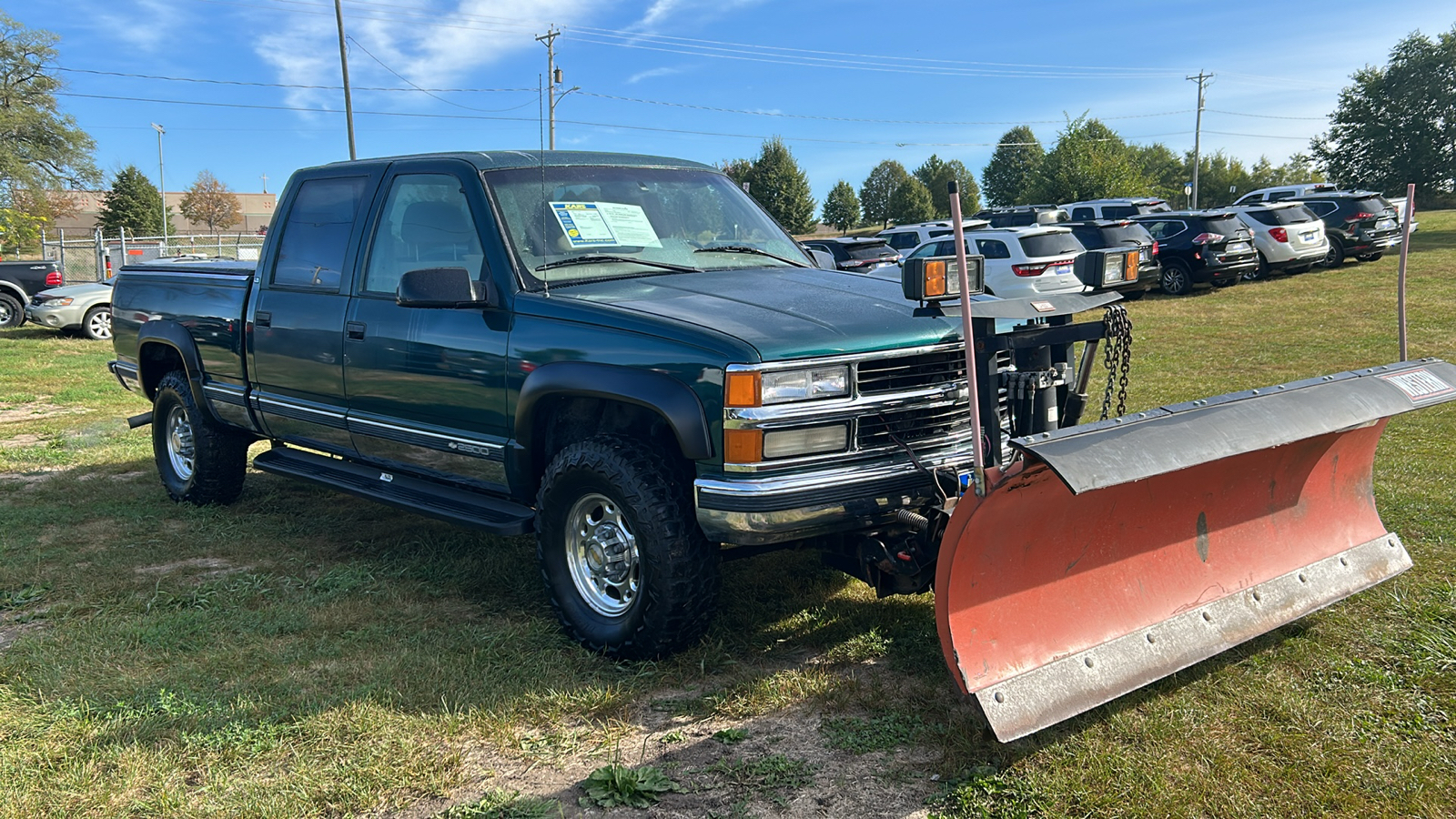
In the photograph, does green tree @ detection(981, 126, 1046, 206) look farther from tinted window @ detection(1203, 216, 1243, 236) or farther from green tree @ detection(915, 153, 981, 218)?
tinted window @ detection(1203, 216, 1243, 236)

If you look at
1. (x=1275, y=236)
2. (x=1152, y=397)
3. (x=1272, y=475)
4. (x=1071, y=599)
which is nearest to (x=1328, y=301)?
(x=1275, y=236)

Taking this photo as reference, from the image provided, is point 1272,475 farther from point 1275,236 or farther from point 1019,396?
point 1275,236

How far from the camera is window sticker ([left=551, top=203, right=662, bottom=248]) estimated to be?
16.0 feet

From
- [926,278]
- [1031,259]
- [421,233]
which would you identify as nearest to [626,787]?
[926,278]

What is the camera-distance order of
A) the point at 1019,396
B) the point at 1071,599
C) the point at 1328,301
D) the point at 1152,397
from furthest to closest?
the point at 1328,301
the point at 1152,397
the point at 1019,396
the point at 1071,599

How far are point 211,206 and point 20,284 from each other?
7595 cm

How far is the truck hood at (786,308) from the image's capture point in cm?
387

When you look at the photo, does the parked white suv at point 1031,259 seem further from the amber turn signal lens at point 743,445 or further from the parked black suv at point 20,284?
the parked black suv at point 20,284

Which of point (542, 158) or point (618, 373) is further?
point (542, 158)

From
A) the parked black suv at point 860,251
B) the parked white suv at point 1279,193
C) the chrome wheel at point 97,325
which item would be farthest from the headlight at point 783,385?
the parked white suv at point 1279,193

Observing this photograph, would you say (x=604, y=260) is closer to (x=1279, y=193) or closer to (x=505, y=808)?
(x=505, y=808)

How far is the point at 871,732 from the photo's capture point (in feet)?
12.1

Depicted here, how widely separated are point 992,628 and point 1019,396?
107 cm

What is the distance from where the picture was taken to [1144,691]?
12.7 ft
